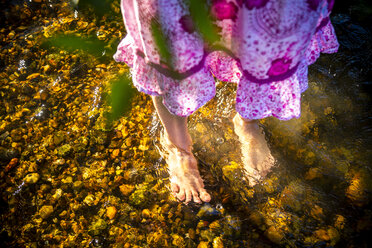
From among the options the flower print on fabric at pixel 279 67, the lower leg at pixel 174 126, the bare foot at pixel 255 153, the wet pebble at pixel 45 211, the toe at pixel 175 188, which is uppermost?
the flower print on fabric at pixel 279 67

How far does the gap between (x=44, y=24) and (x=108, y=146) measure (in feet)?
5.95

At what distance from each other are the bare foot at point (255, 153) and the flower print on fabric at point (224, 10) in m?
0.77

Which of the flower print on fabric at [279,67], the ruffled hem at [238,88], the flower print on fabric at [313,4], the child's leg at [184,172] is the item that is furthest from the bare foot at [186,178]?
the flower print on fabric at [313,4]

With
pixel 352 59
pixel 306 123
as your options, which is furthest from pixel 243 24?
pixel 352 59

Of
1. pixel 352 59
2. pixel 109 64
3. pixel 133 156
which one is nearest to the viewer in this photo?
pixel 133 156

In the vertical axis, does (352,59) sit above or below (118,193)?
above

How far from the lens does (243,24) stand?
666 mm

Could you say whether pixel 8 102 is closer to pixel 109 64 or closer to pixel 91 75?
pixel 91 75

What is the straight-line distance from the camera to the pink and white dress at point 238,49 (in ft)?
2.11

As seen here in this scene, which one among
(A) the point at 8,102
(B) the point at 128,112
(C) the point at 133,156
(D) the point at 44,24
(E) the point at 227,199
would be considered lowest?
(E) the point at 227,199

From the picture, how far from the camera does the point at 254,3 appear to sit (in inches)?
23.9

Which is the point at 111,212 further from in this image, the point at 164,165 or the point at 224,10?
the point at 224,10

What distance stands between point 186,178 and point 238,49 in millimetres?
909

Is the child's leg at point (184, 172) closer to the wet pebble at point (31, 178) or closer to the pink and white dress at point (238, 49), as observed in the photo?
the pink and white dress at point (238, 49)
